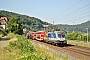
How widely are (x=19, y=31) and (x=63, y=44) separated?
44430 mm

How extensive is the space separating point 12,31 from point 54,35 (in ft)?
147

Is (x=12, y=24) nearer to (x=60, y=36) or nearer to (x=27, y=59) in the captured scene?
(x=60, y=36)

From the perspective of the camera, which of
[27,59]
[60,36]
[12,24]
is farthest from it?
[12,24]

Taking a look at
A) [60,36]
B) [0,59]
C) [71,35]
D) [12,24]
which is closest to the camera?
[0,59]

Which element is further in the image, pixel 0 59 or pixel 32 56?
pixel 0 59

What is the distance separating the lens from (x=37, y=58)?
10688 millimetres

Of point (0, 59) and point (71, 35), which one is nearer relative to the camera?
point (0, 59)

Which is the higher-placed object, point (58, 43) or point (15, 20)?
point (15, 20)

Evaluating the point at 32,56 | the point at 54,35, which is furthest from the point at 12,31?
the point at 32,56

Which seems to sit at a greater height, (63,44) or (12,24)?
(12,24)

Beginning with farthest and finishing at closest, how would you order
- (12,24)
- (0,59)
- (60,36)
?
(12,24) < (60,36) < (0,59)

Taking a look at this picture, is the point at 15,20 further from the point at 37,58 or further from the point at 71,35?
the point at 37,58

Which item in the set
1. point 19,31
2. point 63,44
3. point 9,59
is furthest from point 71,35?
point 9,59

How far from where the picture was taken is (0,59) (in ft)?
50.6
